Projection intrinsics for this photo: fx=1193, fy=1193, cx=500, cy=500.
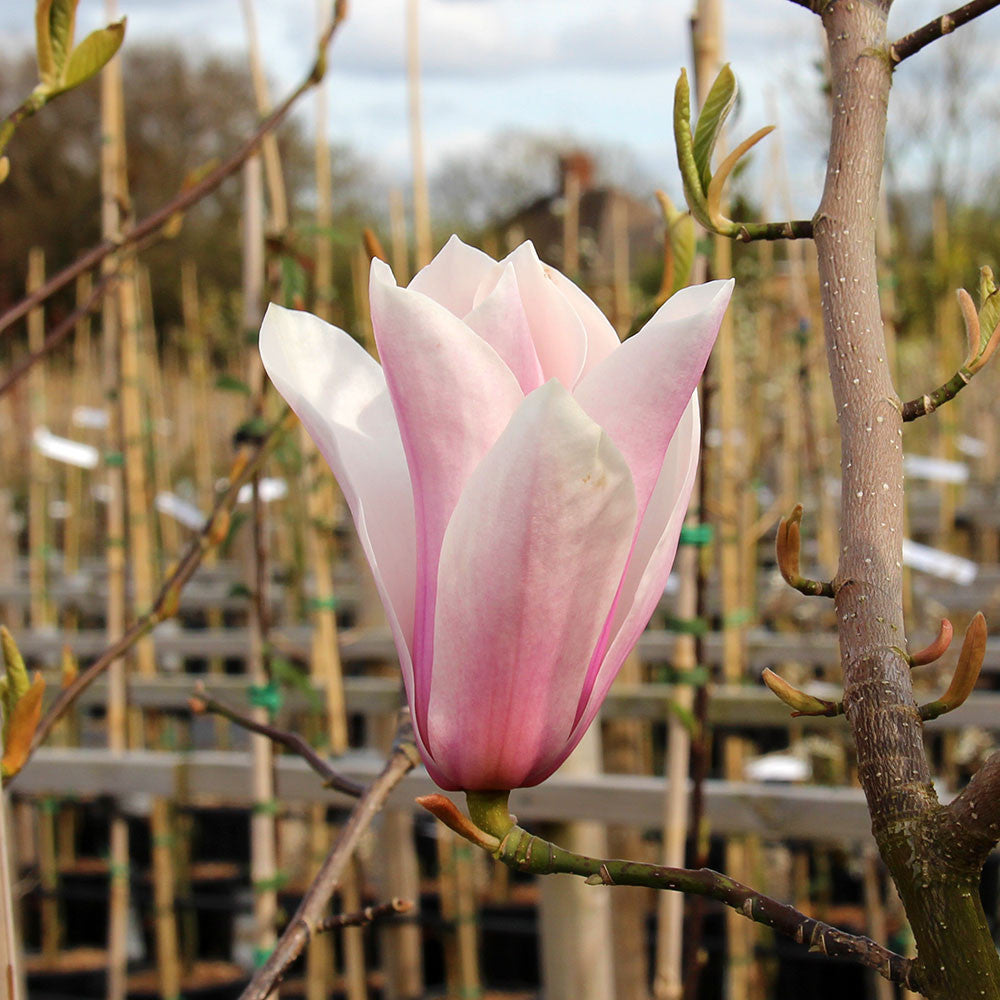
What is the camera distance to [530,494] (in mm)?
191

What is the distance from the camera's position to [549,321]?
226 millimetres

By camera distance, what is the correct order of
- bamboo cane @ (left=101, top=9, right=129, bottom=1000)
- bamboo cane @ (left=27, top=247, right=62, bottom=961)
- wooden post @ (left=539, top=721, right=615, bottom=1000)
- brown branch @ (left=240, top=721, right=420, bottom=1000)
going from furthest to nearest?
bamboo cane @ (left=27, top=247, right=62, bottom=961) < bamboo cane @ (left=101, top=9, right=129, bottom=1000) < wooden post @ (left=539, top=721, right=615, bottom=1000) < brown branch @ (left=240, top=721, right=420, bottom=1000)

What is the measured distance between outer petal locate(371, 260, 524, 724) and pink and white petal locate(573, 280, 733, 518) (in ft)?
0.05

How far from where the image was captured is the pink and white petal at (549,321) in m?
0.22

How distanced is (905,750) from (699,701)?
622mm

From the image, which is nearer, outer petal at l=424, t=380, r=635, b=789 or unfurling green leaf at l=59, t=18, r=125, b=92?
outer petal at l=424, t=380, r=635, b=789

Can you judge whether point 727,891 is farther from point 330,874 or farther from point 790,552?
point 330,874

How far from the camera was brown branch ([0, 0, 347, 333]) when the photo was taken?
0.49 metres

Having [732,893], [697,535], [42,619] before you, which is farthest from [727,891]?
[42,619]

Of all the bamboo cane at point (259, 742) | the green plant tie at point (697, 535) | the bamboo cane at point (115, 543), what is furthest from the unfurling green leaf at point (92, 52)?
the bamboo cane at point (115, 543)

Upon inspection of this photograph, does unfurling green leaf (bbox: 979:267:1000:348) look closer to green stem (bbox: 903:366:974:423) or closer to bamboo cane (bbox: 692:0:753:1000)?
green stem (bbox: 903:366:974:423)

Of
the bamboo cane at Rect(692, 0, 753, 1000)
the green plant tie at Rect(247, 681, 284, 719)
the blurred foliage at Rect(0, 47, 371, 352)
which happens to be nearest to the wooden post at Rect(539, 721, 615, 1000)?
the green plant tie at Rect(247, 681, 284, 719)

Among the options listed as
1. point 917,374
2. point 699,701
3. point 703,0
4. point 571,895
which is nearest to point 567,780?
point 571,895

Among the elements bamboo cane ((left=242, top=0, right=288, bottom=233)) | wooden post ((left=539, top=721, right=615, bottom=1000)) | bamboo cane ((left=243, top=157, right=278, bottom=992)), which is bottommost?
wooden post ((left=539, top=721, right=615, bottom=1000))
